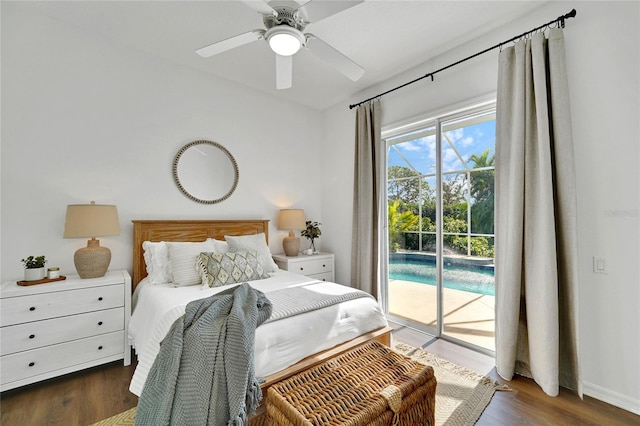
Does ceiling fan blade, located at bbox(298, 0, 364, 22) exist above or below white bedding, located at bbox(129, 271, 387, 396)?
above

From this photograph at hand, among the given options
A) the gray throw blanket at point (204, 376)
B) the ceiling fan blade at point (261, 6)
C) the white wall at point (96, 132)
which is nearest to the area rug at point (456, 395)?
the gray throw blanket at point (204, 376)

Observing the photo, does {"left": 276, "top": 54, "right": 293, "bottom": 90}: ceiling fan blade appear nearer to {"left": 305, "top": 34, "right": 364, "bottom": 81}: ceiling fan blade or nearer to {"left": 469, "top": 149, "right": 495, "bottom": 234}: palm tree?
{"left": 305, "top": 34, "right": 364, "bottom": 81}: ceiling fan blade

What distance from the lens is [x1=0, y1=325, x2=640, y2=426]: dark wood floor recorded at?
5.82 ft

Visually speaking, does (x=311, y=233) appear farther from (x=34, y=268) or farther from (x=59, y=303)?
(x=34, y=268)

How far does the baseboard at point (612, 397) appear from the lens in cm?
184

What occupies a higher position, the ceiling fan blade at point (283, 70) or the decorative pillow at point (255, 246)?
the ceiling fan blade at point (283, 70)

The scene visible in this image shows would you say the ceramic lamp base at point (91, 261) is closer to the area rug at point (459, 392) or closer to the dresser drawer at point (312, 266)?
the dresser drawer at point (312, 266)

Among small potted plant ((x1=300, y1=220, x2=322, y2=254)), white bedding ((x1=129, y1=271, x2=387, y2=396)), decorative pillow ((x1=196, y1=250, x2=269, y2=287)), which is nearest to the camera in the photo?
white bedding ((x1=129, y1=271, x2=387, y2=396))

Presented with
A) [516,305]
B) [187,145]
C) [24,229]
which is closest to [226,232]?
[187,145]

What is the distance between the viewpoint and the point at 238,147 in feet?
11.7

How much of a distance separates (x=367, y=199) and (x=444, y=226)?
3.10 feet

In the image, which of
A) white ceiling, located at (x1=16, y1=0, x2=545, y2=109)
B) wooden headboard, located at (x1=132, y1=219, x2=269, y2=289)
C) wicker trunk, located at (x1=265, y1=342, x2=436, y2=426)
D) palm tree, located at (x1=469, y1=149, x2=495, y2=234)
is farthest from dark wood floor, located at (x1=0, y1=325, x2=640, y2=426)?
white ceiling, located at (x1=16, y1=0, x2=545, y2=109)

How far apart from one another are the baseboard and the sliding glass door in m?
0.70

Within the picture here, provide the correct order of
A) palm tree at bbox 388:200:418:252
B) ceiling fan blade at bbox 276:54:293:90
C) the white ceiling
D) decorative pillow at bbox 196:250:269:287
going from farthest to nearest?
palm tree at bbox 388:200:418:252, decorative pillow at bbox 196:250:269:287, the white ceiling, ceiling fan blade at bbox 276:54:293:90
